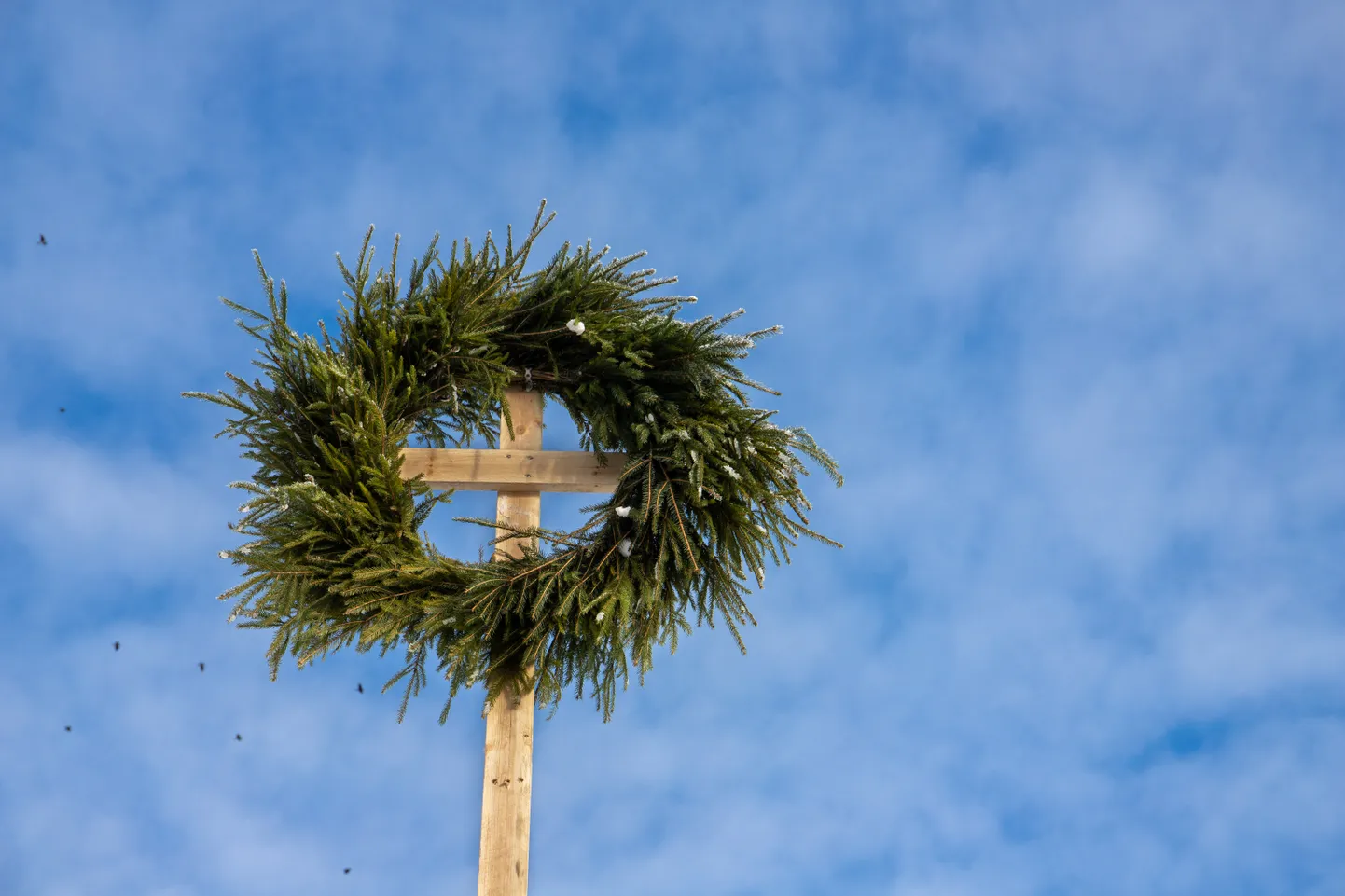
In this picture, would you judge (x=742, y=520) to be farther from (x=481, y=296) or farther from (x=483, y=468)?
(x=481, y=296)

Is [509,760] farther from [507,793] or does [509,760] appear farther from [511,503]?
[511,503]

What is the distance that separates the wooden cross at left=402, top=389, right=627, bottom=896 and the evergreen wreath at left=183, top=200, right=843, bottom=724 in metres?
0.08

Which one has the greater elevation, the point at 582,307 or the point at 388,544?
the point at 582,307

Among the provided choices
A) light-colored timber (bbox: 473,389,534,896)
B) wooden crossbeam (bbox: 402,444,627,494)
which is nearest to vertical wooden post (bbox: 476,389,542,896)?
light-colored timber (bbox: 473,389,534,896)

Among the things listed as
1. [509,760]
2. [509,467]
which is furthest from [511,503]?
[509,760]

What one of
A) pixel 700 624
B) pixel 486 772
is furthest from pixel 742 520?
pixel 486 772

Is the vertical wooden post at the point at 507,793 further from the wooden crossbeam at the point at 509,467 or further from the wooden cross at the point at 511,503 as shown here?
the wooden crossbeam at the point at 509,467

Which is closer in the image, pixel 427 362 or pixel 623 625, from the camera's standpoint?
pixel 623 625

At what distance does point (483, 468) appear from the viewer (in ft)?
10.8

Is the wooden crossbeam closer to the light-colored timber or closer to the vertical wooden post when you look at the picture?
the light-colored timber

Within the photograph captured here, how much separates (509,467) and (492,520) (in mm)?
227

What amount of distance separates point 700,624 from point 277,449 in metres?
1.30

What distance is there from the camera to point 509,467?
330 cm

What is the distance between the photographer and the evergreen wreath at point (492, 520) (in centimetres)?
294
